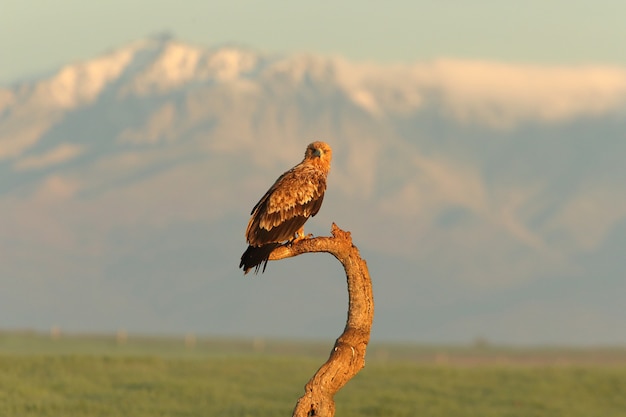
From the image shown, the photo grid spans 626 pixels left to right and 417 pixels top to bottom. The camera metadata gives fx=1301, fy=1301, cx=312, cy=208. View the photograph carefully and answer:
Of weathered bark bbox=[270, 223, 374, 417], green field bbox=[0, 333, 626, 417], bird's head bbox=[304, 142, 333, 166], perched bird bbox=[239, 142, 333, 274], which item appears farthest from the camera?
green field bbox=[0, 333, 626, 417]

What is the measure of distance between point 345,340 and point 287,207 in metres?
2.37

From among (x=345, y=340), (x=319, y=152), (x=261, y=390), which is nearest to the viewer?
(x=345, y=340)

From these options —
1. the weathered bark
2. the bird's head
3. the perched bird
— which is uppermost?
the bird's head

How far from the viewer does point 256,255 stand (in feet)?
57.5

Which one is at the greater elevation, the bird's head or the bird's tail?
the bird's head

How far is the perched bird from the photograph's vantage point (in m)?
17.6

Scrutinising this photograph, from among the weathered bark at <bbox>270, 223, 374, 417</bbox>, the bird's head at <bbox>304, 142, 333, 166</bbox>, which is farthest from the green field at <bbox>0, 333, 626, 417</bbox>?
the weathered bark at <bbox>270, 223, 374, 417</bbox>

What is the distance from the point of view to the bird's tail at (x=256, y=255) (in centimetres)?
1744

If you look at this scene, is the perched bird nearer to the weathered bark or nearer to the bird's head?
the bird's head

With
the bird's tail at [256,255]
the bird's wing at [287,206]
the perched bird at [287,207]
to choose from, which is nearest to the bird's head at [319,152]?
the perched bird at [287,207]

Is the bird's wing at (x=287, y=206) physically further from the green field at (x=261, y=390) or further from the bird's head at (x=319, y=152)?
the green field at (x=261, y=390)

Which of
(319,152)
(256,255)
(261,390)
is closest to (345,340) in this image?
(256,255)

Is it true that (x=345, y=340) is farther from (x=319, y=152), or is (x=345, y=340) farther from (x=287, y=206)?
(x=319, y=152)

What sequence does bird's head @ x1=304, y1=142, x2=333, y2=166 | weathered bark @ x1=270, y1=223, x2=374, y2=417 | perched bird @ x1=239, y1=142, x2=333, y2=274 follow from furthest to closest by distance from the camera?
bird's head @ x1=304, y1=142, x2=333, y2=166, perched bird @ x1=239, y1=142, x2=333, y2=274, weathered bark @ x1=270, y1=223, x2=374, y2=417
